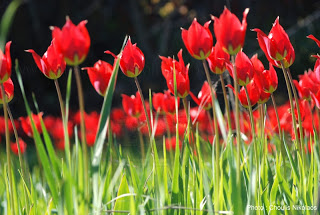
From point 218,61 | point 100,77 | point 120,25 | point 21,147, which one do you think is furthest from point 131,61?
point 120,25

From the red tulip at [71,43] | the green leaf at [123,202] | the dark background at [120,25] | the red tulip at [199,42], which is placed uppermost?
the dark background at [120,25]

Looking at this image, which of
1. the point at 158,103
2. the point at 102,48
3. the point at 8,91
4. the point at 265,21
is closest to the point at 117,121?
the point at 158,103

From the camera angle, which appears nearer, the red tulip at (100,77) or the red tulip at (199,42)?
the red tulip at (199,42)

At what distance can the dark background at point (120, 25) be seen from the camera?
195 inches

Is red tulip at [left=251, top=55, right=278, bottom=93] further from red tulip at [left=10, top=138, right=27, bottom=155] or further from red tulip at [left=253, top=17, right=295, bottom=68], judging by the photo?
red tulip at [left=10, top=138, right=27, bottom=155]

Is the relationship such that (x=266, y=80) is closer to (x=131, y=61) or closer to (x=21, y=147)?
(x=131, y=61)

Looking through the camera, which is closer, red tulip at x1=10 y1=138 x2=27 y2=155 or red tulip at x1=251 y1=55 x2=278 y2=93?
red tulip at x1=251 y1=55 x2=278 y2=93

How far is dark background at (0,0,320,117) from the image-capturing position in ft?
16.2

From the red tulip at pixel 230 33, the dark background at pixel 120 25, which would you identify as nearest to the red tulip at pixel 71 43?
the red tulip at pixel 230 33

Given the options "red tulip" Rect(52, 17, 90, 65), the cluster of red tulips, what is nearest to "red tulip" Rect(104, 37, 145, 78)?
the cluster of red tulips

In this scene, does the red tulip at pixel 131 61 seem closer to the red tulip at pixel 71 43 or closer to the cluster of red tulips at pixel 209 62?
the cluster of red tulips at pixel 209 62

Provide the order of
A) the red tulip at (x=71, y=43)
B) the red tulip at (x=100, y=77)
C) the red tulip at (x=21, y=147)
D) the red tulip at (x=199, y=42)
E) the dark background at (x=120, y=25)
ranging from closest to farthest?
1. the red tulip at (x=71, y=43)
2. the red tulip at (x=199, y=42)
3. the red tulip at (x=100, y=77)
4. the red tulip at (x=21, y=147)
5. the dark background at (x=120, y=25)

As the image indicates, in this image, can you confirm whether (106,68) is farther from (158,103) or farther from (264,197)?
(158,103)

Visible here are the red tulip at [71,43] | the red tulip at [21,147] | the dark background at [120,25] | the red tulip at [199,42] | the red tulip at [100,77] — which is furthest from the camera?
the dark background at [120,25]
